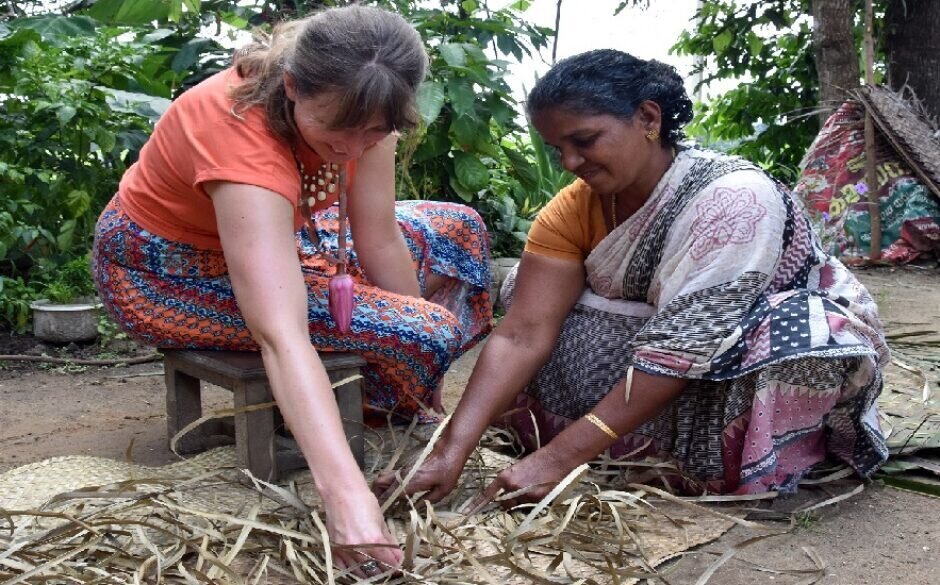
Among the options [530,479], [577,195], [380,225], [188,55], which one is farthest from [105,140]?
[530,479]

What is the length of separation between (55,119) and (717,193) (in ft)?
9.34

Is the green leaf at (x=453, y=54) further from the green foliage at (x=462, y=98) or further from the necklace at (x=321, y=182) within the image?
the necklace at (x=321, y=182)

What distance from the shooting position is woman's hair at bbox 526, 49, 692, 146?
2.15 metres

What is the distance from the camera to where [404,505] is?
2105 mm

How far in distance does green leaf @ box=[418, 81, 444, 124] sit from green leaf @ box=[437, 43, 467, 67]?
11cm

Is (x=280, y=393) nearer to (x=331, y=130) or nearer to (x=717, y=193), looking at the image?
(x=331, y=130)

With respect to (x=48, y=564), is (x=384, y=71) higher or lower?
higher

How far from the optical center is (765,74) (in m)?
7.98

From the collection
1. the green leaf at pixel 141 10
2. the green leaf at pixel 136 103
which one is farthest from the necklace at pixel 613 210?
the green leaf at pixel 141 10

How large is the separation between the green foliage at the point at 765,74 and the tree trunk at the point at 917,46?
0.59m

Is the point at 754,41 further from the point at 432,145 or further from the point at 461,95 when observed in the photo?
the point at 461,95

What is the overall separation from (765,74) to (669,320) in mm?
6386

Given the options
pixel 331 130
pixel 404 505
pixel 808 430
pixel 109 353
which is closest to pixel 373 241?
pixel 331 130

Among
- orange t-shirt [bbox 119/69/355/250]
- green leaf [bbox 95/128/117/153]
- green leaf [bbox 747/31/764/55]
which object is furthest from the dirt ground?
green leaf [bbox 747/31/764/55]
